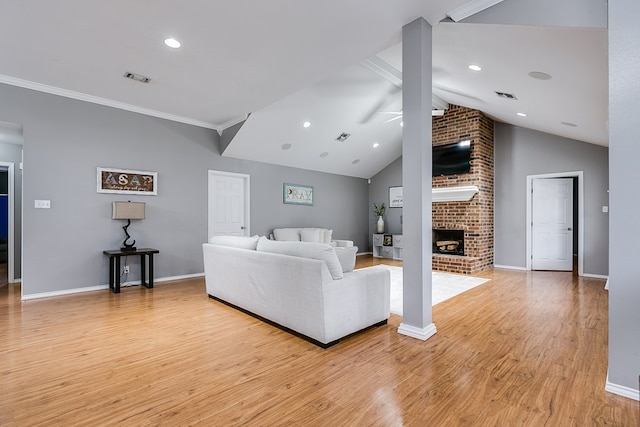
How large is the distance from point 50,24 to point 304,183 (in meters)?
5.53

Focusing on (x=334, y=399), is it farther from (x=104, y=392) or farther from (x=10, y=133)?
(x=10, y=133)

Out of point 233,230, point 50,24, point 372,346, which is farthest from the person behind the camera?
point 233,230

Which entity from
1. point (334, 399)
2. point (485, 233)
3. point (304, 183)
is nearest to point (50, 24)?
point (334, 399)

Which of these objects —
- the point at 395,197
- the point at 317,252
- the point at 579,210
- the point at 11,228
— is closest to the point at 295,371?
the point at 317,252

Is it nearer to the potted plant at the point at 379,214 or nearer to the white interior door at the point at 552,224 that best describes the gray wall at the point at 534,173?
the white interior door at the point at 552,224

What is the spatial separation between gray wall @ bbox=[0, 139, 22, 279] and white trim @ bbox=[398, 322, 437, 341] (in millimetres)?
6381

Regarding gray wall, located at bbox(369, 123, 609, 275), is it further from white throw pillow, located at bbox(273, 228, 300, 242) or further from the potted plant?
white throw pillow, located at bbox(273, 228, 300, 242)

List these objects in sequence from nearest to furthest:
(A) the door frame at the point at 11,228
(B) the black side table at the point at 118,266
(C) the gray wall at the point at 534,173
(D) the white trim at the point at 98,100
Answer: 1. (D) the white trim at the point at 98,100
2. (B) the black side table at the point at 118,266
3. (A) the door frame at the point at 11,228
4. (C) the gray wall at the point at 534,173

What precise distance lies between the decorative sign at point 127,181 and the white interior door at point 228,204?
3.53ft

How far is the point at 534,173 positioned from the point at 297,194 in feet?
16.7

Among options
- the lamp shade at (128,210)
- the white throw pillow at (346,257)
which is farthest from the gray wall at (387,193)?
the lamp shade at (128,210)

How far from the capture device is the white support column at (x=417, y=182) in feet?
9.49

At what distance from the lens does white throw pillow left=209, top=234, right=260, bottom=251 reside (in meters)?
3.69

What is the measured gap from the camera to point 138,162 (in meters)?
5.25
